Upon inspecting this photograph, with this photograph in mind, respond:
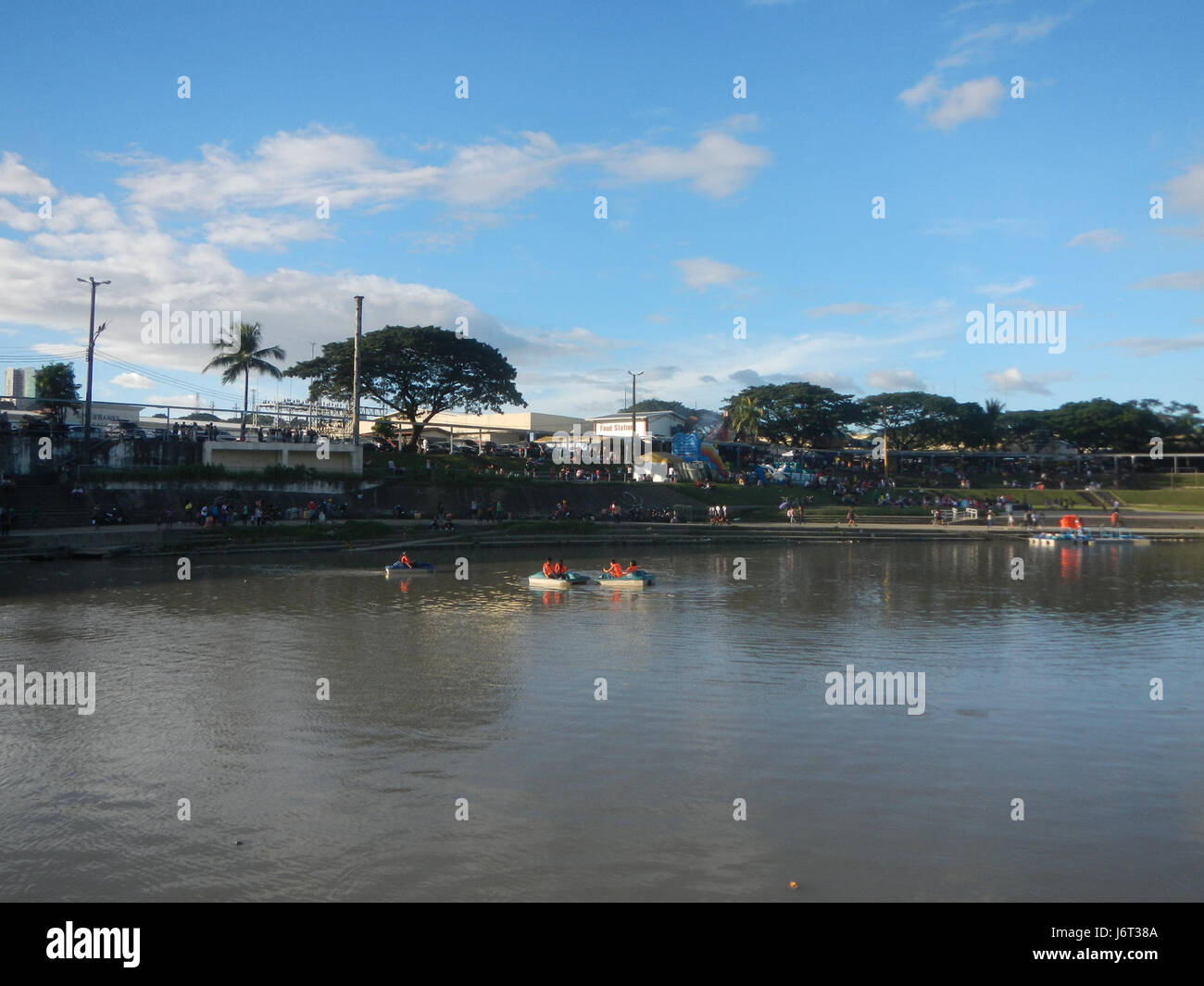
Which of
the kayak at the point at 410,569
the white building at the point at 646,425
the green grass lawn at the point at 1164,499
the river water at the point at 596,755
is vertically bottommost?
the river water at the point at 596,755

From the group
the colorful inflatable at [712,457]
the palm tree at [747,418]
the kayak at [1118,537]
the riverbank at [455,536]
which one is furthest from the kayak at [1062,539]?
the palm tree at [747,418]

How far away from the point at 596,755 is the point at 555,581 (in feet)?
53.1

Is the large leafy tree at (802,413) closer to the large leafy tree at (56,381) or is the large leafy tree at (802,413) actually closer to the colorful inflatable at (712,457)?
the colorful inflatable at (712,457)

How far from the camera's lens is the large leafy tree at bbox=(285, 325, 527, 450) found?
5450cm

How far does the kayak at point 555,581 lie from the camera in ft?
90.1

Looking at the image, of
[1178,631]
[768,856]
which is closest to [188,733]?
[768,856]

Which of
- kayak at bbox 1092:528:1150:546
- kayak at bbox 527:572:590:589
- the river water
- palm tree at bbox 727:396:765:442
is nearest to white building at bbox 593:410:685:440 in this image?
palm tree at bbox 727:396:765:442

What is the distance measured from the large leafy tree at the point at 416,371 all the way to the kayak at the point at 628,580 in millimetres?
31634

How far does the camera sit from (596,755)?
1146 cm

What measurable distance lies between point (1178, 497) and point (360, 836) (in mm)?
68385

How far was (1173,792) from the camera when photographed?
10156 millimetres

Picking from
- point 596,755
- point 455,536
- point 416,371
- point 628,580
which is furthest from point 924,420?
point 596,755

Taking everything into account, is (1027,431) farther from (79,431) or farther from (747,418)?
(79,431)

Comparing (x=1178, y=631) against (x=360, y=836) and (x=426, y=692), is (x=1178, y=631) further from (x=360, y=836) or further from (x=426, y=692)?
(x=360, y=836)
